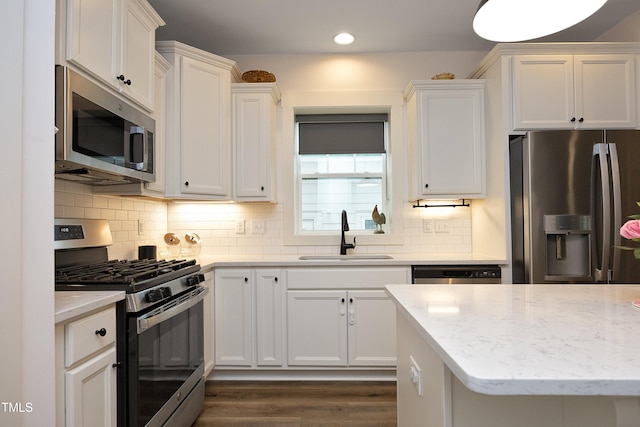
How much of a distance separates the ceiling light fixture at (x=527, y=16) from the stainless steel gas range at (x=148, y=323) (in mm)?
1637

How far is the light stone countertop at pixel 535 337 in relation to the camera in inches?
25.1

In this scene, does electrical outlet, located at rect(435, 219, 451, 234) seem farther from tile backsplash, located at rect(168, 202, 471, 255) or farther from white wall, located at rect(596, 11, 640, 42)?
white wall, located at rect(596, 11, 640, 42)

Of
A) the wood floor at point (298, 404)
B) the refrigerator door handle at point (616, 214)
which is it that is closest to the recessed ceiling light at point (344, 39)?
the refrigerator door handle at point (616, 214)

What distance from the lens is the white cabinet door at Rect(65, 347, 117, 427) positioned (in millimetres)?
1200

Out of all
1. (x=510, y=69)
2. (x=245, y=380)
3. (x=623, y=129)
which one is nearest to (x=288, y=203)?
(x=245, y=380)

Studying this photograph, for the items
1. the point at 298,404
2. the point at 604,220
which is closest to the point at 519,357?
the point at 298,404

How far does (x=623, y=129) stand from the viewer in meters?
2.65

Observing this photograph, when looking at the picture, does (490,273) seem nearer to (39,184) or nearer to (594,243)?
(594,243)

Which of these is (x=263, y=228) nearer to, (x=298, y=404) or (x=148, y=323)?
(x=298, y=404)

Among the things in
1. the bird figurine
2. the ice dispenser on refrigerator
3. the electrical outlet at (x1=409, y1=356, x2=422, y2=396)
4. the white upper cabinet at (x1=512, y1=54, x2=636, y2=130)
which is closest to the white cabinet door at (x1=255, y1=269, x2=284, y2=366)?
the bird figurine

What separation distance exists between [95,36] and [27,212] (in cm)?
115

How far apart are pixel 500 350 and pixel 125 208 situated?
99.7 inches

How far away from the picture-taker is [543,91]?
267cm

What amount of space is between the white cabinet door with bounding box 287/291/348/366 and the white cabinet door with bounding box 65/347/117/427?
140 centimetres
